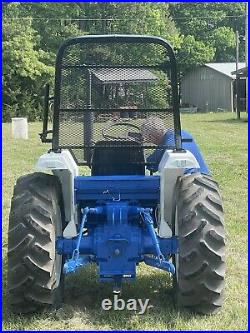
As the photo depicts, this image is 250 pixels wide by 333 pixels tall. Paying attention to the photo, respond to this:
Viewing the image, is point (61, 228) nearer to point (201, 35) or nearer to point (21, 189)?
point (21, 189)

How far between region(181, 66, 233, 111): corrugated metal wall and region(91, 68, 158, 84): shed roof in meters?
35.9

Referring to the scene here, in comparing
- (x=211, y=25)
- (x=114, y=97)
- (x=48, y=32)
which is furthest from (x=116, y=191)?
(x=211, y=25)

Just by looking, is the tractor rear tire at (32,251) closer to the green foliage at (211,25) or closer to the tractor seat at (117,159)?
the tractor seat at (117,159)

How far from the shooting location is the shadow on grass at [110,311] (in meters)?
4.25

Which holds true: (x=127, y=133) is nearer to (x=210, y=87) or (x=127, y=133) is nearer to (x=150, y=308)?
(x=150, y=308)

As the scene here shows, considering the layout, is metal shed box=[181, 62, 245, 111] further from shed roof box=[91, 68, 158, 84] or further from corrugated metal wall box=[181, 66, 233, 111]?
shed roof box=[91, 68, 158, 84]

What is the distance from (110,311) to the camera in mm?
4461

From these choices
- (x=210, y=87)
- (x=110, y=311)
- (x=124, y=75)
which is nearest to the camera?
(x=110, y=311)

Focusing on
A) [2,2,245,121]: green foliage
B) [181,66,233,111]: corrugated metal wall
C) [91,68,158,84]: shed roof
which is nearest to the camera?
[91,68,158,84]: shed roof

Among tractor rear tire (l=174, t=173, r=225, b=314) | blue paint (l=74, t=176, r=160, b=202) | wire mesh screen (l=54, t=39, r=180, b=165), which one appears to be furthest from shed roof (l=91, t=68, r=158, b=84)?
tractor rear tire (l=174, t=173, r=225, b=314)

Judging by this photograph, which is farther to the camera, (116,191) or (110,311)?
(116,191)

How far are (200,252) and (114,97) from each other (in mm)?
1576

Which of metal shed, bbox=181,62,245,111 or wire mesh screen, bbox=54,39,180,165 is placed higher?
metal shed, bbox=181,62,245,111

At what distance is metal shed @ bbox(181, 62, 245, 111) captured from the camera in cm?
4128
